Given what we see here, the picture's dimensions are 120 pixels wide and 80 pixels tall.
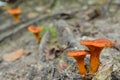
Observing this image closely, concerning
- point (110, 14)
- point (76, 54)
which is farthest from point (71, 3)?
point (76, 54)

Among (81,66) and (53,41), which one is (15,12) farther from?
(81,66)

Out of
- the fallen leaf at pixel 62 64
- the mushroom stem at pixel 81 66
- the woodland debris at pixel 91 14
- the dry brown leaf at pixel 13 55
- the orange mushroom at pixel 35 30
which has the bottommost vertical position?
the dry brown leaf at pixel 13 55

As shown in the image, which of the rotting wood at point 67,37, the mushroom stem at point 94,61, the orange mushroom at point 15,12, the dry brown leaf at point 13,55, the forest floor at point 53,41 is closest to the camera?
the mushroom stem at point 94,61

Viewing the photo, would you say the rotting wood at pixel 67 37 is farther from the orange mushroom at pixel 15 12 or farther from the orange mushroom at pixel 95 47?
the orange mushroom at pixel 15 12

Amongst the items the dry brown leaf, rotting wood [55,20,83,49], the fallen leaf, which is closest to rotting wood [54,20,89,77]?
rotting wood [55,20,83,49]

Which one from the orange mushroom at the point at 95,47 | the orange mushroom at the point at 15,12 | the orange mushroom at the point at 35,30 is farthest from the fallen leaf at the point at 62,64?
the orange mushroom at the point at 15,12

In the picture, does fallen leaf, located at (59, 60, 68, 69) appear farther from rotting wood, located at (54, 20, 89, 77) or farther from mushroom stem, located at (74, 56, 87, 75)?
mushroom stem, located at (74, 56, 87, 75)

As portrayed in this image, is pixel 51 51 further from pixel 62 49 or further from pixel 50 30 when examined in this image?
pixel 50 30
